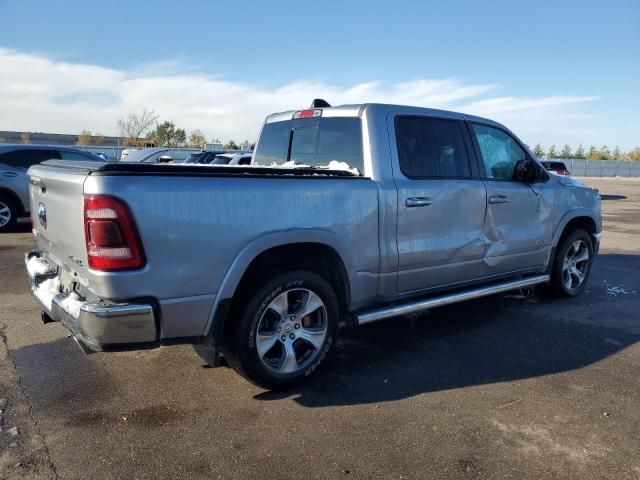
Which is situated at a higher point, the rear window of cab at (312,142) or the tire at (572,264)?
the rear window of cab at (312,142)

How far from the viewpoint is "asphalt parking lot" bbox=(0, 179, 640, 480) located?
275 centimetres

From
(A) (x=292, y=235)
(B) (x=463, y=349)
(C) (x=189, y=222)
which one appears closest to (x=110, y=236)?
(C) (x=189, y=222)

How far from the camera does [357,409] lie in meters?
3.34

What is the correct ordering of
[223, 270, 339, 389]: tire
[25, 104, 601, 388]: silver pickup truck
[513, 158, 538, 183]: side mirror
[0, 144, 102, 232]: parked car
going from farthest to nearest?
[0, 144, 102, 232]: parked car → [513, 158, 538, 183]: side mirror → [223, 270, 339, 389]: tire → [25, 104, 601, 388]: silver pickup truck

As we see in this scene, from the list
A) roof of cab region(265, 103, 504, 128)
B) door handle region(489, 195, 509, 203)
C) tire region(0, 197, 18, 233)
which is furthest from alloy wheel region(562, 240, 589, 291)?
tire region(0, 197, 18, 233)

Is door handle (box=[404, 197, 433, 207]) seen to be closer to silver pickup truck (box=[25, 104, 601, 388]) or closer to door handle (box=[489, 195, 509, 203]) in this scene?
silver pickup truck (box=[25, 104, 601, 388])

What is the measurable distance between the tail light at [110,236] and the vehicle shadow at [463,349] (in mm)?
1369

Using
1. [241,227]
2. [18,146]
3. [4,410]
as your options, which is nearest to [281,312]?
[241,227]

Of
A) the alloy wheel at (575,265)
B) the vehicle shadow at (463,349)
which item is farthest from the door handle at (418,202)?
the alloy wheel at (575,265)

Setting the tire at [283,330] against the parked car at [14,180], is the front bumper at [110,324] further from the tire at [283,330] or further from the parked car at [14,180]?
the parked car at [14,180]

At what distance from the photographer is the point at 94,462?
8.98 feet

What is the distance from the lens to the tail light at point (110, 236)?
2.74 m

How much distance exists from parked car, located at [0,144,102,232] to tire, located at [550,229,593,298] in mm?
9498

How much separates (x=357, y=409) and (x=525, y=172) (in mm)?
3048
